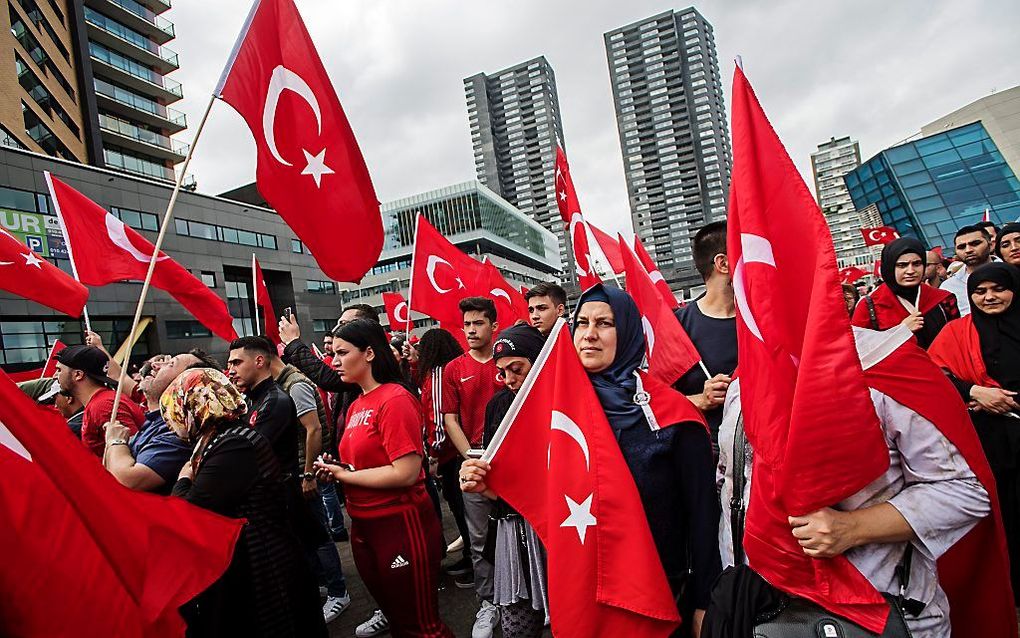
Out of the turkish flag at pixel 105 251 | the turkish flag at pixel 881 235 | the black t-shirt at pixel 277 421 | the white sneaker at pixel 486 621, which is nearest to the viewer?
the white sneaker at pixel 486 621

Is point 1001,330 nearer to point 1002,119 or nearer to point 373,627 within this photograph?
point 373,627

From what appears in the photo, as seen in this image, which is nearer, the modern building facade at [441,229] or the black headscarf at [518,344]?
the black headscarf at [518,344]

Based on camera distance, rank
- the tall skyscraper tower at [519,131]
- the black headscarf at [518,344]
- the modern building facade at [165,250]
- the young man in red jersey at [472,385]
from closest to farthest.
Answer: the black headscarf at [518,344] → the young man in red jersey at [472,385] → the modern building facade at [165,250] → the tall skyscraper tower at [519,131]

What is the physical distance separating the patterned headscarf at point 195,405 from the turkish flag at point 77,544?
1.64ft

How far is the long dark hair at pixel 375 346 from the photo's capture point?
10.5 ft

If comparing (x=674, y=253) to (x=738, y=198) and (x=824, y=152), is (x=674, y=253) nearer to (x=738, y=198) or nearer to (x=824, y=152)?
(x=824, y=152)

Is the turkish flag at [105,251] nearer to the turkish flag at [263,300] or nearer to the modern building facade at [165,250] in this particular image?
the turkish flag at [263,300]

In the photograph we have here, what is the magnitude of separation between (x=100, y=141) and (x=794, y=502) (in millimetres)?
45504

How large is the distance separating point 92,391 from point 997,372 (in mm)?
5698

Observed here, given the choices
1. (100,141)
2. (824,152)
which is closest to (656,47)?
(824,152)

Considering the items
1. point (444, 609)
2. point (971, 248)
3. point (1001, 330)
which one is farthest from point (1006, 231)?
point (444, 609)

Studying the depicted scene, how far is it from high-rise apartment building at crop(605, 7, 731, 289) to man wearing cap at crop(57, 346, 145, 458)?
10874cm

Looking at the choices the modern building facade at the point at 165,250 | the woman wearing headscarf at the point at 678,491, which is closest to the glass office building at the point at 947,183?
the woman wearing headscarf at the point at 678,491

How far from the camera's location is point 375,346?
10.6 feet
